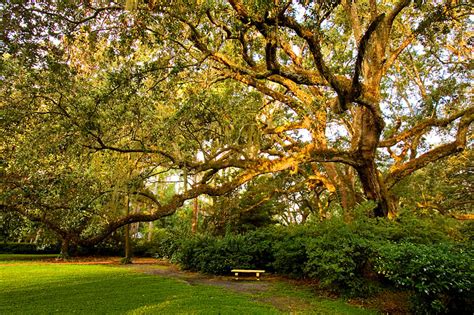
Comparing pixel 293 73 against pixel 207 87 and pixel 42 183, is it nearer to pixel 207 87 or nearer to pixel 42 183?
pixel 207 87

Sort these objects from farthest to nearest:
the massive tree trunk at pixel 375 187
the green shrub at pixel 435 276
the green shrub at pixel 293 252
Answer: the green shrub at pixel 293 252 < the massive tree trunk at pixel 375 187 < the green shrub at pixel 435 276

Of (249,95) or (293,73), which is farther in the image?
(249,95)

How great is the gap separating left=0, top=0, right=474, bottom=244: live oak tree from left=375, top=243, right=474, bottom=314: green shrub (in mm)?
3223

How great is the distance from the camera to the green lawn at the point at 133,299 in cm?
538

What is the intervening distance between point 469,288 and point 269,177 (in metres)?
13.2

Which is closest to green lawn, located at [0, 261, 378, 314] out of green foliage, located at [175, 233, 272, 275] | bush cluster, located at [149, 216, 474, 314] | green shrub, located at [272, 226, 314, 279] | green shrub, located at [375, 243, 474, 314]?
bush cluster, located at [149, 216, 474, 314]

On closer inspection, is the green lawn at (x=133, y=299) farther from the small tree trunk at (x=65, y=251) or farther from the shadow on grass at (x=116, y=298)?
the small tree trunk at (x=65, y=251)

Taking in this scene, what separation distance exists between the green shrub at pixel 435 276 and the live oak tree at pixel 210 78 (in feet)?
10.6

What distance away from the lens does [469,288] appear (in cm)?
430

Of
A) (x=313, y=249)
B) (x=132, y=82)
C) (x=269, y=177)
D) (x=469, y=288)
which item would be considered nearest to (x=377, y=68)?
(x=313, y=249)

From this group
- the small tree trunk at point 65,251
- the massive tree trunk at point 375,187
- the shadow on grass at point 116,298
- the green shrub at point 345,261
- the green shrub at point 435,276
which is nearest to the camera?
the green shrub at point 435,276

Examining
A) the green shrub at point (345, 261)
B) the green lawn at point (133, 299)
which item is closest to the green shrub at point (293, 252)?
the green shrub at point (345, 261)

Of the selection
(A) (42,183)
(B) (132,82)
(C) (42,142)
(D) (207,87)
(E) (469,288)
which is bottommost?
(E) (469,288)

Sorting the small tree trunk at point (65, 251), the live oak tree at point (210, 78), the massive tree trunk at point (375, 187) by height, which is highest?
the live oak tree at point (210, 78)
